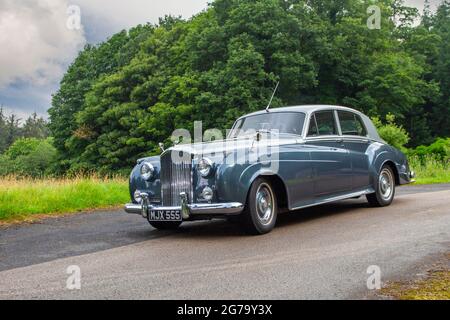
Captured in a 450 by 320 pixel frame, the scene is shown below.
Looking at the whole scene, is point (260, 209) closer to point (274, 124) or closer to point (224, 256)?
point (224, 256)

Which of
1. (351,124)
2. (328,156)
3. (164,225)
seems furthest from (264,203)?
Result: (351,124)

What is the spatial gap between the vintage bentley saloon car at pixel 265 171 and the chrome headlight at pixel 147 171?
15mm

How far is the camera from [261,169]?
720 centimetres

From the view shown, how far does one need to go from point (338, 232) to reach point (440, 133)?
54935 millimetres

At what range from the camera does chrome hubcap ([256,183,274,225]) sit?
7.20 metres

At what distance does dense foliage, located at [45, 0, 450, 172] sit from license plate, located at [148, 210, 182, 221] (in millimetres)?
27270

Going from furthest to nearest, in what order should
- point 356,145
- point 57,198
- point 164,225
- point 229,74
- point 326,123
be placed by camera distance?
point 229,74
point 57,198
point 356,145
point 326,123
point 164,225

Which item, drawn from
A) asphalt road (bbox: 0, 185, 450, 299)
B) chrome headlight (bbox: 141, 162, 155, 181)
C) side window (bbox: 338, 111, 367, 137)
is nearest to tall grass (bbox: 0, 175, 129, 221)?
asphalt road (bbox: 0, 185, 450, 299)

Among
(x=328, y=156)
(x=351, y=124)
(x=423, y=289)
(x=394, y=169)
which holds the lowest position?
(x=423, y=289)

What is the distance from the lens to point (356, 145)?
9367mm

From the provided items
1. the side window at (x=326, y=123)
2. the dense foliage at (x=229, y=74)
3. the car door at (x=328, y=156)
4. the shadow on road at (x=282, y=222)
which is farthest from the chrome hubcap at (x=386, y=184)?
the dense foliage at (x=229, y=74)

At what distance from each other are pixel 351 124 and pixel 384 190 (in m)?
1.45

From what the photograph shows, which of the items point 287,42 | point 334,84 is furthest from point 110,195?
point 334,84

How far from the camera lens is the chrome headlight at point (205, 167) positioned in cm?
701
